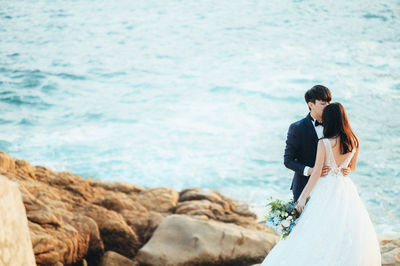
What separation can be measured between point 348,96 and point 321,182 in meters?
12.5

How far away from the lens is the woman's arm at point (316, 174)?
3928mm

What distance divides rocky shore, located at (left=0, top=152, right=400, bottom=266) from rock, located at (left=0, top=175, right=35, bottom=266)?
3350 millimetres

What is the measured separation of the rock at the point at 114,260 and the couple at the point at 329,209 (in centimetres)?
265

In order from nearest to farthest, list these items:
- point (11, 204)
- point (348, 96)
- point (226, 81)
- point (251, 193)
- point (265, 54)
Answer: point (11, 204), point (251, 193), point (348, 96), point (226, 81), point (265, 54)

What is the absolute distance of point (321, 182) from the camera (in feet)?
13.4

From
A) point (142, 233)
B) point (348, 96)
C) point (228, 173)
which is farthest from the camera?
point (348, 96)

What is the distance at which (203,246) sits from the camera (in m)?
6.20

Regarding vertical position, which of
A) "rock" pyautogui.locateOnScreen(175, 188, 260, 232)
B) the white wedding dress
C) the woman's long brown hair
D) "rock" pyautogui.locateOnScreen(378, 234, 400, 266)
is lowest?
"rock" pyautogui.locateOnScreen(175, 188, 260, 232)

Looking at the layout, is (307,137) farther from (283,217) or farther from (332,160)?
(283,217)

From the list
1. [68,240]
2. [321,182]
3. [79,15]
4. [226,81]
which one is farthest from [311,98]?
[79,15]

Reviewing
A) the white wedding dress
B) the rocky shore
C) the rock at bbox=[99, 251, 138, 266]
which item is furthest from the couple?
the rock at bbox=[99, 251, 138, 266]

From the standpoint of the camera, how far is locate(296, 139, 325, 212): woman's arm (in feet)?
12.9

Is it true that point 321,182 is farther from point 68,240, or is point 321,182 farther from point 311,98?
point 68,240

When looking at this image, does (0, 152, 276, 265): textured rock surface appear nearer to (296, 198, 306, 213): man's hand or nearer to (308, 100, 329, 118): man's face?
(296, 198, 306, 213): man's hand
